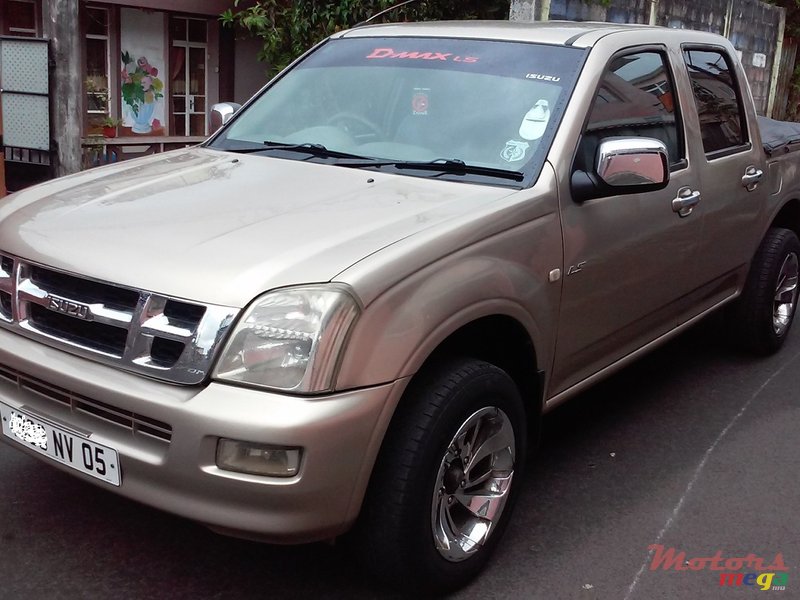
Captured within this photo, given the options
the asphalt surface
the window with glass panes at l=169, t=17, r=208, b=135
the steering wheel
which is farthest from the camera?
the window with glass panes at l=169, t=17, r=208, b=135

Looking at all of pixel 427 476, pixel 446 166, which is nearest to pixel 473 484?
pixel 427 476

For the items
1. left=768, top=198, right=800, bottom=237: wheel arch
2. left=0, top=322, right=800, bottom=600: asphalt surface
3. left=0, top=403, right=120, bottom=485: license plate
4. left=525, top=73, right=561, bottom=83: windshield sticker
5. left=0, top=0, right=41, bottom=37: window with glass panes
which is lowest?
left=0, top=322, right=800, bottom=600: asphalt surface

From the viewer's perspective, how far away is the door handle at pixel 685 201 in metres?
4.05

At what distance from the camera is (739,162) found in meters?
4.73

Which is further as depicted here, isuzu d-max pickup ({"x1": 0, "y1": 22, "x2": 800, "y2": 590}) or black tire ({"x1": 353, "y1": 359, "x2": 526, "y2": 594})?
black tire ({"x1": 353, "y1": 359, "x2": 526, "y2": 594})

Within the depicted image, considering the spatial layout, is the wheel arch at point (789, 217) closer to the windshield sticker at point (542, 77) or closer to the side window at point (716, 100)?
the side window at point (716, 100)

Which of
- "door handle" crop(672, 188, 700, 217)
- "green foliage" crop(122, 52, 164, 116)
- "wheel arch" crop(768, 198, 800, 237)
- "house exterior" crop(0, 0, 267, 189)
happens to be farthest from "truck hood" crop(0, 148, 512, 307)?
"green foliage" crop(122, 52, 164, 116)

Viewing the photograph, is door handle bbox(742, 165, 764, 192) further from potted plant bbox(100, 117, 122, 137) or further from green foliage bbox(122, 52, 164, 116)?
green foliage bbox(122, 52, 164, 116)

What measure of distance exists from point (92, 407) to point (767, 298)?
13.1ft

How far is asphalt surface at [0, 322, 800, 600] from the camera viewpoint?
308cm

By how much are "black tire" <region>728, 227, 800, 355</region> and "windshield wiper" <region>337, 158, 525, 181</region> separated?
8.23 feet

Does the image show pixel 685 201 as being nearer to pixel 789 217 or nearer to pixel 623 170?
pixel 623 170

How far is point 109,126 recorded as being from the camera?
12.8 m

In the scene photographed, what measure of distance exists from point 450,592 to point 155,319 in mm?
1292
